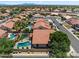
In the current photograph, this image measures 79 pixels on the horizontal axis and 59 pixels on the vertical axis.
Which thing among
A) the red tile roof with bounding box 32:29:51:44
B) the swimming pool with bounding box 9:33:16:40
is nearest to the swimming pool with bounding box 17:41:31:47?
the red tile roof with bounding box 32:29:51:44

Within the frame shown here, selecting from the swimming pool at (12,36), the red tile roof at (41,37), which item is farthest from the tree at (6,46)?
the swimming pool at (12,36)

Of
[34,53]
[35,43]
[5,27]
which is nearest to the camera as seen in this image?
[34,53]

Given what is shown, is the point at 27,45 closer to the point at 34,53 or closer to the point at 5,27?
the point at 34,53

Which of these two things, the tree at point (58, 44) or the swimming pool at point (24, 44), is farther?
the swimming pool at point (24, 44)

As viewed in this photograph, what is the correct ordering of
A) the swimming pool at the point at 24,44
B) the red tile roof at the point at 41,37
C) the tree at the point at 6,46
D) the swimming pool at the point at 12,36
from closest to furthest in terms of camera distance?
the tree at the point at 6,46
the red tile roof at the point at 41,37
the swimming pool at the point at 24,44
the swimming pool at the point at 12,36

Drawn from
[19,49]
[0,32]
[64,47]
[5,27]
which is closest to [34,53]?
[19,49]

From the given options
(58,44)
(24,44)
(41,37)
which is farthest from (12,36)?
(58,44)

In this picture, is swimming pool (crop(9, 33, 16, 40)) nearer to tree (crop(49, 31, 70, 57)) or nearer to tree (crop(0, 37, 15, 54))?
tree (crop(0, 37, 15, 54))

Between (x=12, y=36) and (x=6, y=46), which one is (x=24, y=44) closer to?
(x=6, y=46)

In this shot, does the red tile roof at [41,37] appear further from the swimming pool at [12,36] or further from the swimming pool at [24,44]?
the swimming pool at [12,36]

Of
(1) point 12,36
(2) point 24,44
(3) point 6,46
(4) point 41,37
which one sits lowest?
(1) point 12,36

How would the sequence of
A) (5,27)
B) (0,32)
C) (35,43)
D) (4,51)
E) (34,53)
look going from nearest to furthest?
(4,51) < (34,53) < (35,43) < (0,32) < (5,27)
